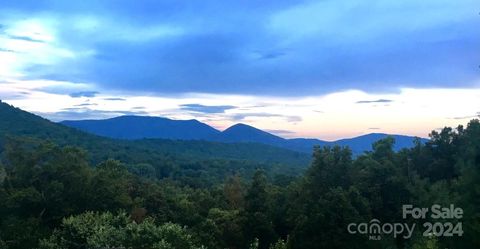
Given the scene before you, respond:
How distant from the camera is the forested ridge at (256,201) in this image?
22672 mm

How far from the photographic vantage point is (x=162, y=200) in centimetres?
4150

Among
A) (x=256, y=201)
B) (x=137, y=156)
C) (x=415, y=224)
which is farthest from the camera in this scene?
(x=137, y=156)

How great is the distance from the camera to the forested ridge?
893 inches

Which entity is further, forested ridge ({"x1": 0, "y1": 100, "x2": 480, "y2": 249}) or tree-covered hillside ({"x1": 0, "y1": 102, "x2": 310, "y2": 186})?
tree-covered hillside ({"x1": 0, "y1": 102, "x2": 310, "y2": 186})

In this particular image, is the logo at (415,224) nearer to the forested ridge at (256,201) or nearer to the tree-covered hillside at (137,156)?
the forested ridge at (256,201)

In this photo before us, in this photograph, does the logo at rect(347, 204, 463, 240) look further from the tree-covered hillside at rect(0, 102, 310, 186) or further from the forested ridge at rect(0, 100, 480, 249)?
the tree-covered hillside at rect(0, 102, 310, 186)

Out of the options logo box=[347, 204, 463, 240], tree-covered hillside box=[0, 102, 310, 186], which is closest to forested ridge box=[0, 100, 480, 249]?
logo box=[347, 204, 463, 240]

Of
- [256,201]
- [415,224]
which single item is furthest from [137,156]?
[415,224]

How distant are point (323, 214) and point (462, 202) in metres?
8.35

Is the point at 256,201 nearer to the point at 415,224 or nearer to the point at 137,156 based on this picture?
the point at 415,224

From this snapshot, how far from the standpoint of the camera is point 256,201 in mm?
36844

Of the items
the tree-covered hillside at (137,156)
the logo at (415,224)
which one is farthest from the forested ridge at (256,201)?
the tree-covered hillside at (137,156)

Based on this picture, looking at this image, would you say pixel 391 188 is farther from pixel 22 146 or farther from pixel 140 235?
pixel 22 146

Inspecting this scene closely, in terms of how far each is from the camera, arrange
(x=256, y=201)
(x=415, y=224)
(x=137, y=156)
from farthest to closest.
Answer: (x=137, y=156), (x=256, y=201), (x=415, y=224)
